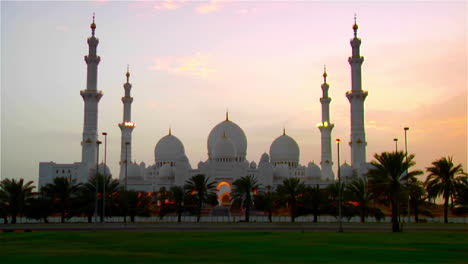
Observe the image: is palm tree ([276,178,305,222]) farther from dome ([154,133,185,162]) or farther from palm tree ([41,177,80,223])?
dome ([154,133,185,162])

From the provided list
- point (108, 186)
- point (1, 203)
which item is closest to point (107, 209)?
point (108, 186)

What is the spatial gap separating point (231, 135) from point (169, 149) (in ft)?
41.7

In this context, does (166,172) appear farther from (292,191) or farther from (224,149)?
Result: (292,191)

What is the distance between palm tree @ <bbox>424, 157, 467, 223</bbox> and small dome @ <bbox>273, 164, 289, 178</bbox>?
140ft

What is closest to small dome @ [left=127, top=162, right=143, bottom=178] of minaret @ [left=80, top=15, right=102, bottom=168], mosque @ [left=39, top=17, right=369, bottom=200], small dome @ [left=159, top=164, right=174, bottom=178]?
mosque @ [left=39, top=17, right=369, bottom=200]

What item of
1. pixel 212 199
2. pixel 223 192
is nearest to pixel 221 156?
pixel 223 192

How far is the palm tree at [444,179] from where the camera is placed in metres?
53.6

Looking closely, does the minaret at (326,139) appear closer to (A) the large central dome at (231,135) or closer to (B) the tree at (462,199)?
(A) the large central dome at (231,135)

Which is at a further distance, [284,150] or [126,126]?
[284,150]

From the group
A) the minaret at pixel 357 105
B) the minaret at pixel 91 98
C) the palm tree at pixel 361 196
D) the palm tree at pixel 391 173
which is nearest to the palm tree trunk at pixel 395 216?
the palm tree at pixel 391 173

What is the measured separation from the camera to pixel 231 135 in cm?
10231

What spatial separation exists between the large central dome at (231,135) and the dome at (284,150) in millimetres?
7663

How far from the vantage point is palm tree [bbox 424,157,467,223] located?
53.6 metres

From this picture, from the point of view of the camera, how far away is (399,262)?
1816cm
